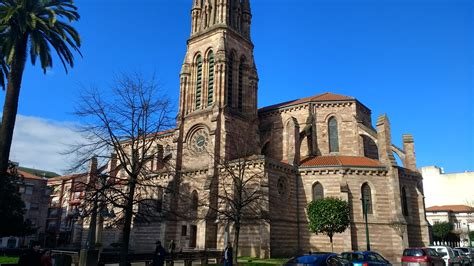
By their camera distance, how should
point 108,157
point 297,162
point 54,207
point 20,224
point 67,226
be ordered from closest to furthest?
1. point 108,157
2. point 20,224
3. point 297,162
4. point 67,226
5. point 54,207

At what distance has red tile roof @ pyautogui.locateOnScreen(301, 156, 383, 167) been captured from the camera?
3352cm

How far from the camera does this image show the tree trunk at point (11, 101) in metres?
21.3

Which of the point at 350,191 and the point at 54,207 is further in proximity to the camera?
the point at 54,207

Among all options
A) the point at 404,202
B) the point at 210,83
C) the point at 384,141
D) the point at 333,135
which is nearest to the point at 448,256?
the point at 404,202

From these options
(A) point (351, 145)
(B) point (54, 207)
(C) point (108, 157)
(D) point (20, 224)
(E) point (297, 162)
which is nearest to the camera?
(C) point (108, 157)

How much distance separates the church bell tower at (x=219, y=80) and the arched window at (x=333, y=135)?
7.97 metres

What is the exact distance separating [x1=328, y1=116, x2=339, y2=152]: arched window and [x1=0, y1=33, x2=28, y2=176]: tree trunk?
2895 centimetres

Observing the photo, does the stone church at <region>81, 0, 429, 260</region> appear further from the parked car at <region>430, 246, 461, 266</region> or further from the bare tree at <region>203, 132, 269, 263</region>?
the parked car at <region>430, 246, 461, 266</region>

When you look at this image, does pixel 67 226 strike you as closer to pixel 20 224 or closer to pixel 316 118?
pixel 20 224

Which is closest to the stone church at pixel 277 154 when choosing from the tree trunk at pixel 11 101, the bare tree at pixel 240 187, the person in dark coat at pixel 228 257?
the bare tree at pixel 240 187

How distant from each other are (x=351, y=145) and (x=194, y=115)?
664 inches

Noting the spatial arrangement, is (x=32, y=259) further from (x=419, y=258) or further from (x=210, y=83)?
(x=210, y=83)

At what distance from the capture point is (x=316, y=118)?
39.6m

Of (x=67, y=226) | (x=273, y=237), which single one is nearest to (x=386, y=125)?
(x=273, y=237)
